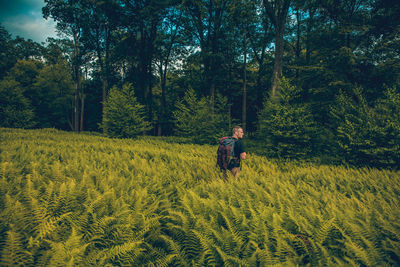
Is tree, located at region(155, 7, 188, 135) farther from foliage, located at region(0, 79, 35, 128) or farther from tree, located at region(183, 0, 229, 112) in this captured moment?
foliage, located at region(0, 79, 35, 128)

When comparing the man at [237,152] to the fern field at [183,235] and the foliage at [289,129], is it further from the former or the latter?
the foliage at [289,129]

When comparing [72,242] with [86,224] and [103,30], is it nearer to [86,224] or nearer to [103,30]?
[86,224]

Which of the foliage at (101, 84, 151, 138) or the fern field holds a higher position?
the foliage at (101, 84, 151, 138)

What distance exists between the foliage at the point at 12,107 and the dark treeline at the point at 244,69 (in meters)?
0.14

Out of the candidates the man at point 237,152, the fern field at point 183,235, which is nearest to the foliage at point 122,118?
the man at point 237,152

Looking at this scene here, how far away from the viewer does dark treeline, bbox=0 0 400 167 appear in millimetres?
10320

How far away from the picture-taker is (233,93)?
33.4m

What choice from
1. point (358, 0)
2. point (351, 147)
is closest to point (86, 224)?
point (351, 147)

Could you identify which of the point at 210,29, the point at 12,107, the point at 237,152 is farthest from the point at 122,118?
the point at 12,107

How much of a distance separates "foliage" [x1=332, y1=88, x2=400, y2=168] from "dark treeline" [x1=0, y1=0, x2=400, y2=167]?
0.15 ft

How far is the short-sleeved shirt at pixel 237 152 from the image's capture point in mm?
5971

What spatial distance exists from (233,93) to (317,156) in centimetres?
2413

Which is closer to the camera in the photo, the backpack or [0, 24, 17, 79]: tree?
the backpack

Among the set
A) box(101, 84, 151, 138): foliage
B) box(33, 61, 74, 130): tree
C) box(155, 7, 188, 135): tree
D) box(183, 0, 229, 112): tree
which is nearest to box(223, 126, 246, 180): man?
box(101, 84, 151, 138): foliage
